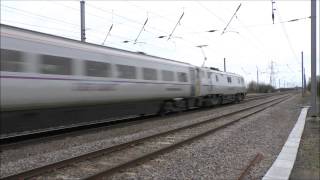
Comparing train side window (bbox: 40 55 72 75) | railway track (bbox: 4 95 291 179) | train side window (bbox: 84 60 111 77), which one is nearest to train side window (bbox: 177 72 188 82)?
train side window (bbox: 84 60 111 77)

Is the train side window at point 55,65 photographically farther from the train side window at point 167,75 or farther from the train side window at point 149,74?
the train side window at point 167,75

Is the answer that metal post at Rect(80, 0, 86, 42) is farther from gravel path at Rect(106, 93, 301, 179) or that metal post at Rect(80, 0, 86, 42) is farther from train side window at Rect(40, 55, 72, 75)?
gravel path at Rect(106, 93, 301, 179)

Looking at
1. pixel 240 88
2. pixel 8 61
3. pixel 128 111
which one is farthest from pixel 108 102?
pixel 240 88

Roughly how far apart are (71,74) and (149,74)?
6424 mm

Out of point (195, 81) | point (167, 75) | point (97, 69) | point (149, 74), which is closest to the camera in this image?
point (97, 69)

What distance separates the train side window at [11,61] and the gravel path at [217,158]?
4545 mm

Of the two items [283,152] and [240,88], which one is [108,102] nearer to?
[283,152]

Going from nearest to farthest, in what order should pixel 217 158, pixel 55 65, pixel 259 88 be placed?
pixel 217 158
pixel 55 65
pixel 259 88

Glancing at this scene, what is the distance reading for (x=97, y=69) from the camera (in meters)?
15.6

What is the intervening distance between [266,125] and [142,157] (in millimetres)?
9702

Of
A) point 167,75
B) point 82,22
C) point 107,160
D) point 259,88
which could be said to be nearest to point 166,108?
point 167,75

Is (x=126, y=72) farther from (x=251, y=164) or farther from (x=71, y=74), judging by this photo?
(x=251, y=164)

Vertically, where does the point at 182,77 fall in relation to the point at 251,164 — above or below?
above

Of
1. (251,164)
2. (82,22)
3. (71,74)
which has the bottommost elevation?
(251,164)
